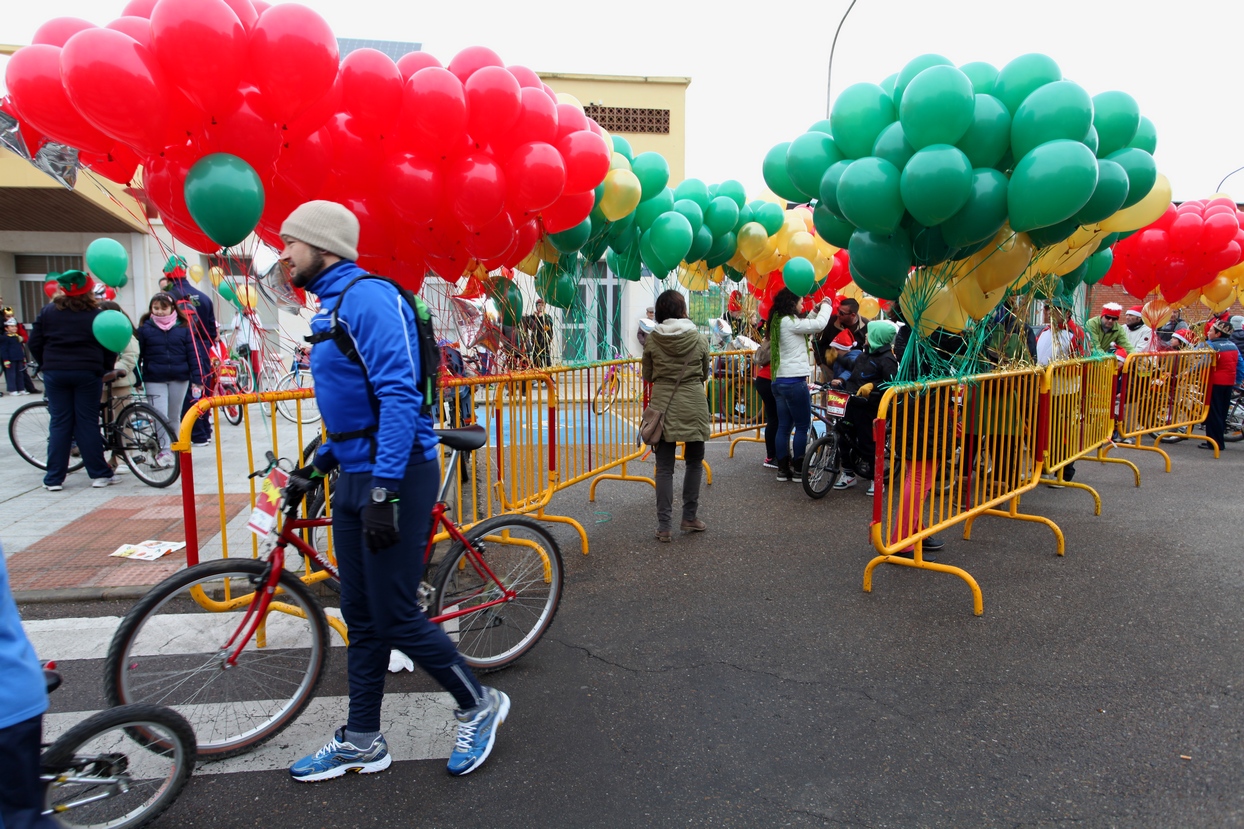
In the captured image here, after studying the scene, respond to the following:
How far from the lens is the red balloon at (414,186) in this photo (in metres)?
4.30

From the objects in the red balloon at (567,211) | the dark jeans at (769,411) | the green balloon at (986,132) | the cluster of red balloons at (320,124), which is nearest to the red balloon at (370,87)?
the cluster of red balloons at (320,124)

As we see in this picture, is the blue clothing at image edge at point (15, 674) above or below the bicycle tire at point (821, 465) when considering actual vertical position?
above

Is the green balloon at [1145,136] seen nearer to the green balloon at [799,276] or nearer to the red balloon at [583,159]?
the green balloon at [799,276]

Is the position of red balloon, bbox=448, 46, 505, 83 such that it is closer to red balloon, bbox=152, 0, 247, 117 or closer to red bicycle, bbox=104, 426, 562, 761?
red balloon, bbox=152, 0, 247, 117

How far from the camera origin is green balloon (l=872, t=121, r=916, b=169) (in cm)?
448

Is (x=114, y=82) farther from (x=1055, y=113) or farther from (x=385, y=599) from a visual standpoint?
(x=1055, y=113)

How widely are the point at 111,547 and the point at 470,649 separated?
3378mm

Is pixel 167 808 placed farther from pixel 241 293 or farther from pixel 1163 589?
pixel 1163 589

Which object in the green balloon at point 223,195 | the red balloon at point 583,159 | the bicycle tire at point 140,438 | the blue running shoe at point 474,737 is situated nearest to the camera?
the blue running shoe at point 474,737

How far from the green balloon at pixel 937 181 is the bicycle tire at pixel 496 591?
2737 mm

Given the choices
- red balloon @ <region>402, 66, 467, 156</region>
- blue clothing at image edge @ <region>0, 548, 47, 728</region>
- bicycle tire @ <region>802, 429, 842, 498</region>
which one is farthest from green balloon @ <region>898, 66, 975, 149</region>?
blue clothing at image edge @ <region>0, 548, 47, 728</region>

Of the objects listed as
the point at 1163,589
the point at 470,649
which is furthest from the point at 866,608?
the point at 470,649

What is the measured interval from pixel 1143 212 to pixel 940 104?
9.57ft

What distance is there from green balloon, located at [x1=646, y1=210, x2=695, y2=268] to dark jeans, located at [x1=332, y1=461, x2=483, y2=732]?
4.21m
